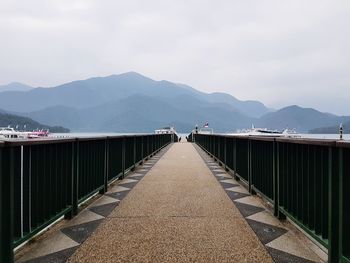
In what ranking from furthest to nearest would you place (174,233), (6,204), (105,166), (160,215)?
1. (105,166)
2. (160,215)
3. (174,233)
4. (6,204)

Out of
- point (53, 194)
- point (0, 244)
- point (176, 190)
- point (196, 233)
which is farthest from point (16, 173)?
point (176, 190)

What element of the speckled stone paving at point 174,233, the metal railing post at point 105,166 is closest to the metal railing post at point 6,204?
the speckled stone paving at point 174,233

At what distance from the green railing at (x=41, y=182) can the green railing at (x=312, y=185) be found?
9.12 ft

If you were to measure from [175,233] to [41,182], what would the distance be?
5.41 ft

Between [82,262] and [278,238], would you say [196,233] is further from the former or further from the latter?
[82,262]

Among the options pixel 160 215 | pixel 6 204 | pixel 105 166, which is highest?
pixel 6 204

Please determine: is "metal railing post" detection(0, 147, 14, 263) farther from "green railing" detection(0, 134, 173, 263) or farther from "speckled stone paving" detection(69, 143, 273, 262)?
"speckled stone paving" detection(69, 143, 273, 262)

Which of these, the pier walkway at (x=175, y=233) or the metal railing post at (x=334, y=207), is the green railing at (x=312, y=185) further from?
the pier walkway at (x=175, y=233)

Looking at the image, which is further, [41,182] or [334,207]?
[41,182]

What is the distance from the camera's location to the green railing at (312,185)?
247 cm

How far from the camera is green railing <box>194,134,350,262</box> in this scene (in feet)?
8.10

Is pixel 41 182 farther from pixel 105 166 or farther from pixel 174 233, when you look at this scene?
pixel 105 166

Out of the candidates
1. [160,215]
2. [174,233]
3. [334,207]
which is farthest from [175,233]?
[334,207]

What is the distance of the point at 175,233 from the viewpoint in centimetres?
362
